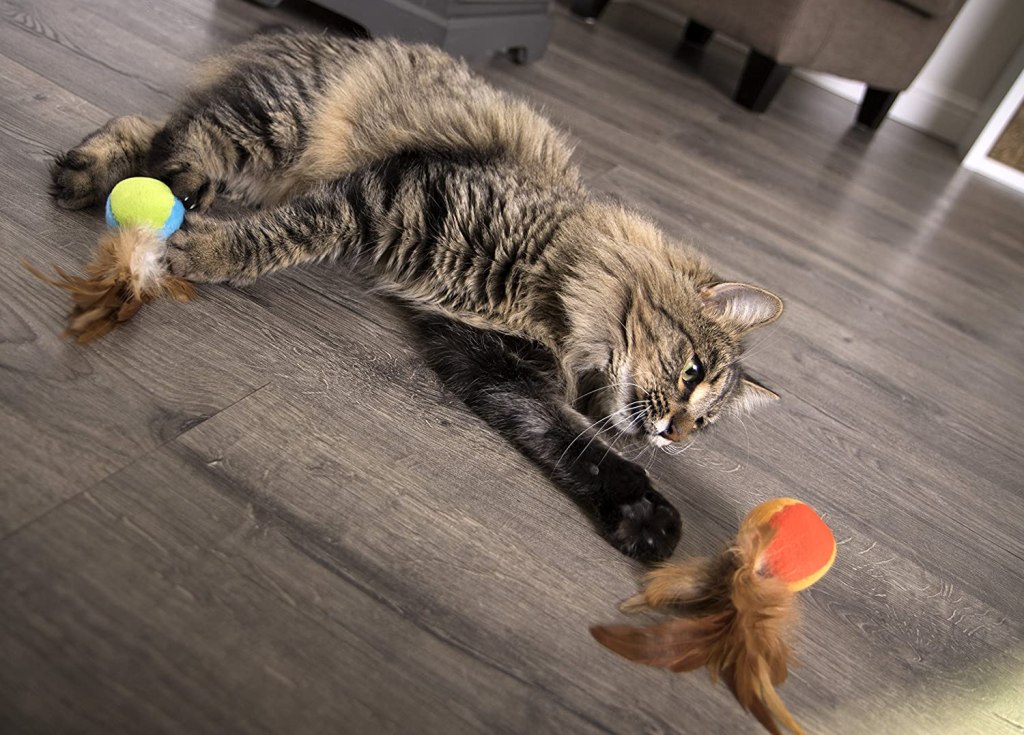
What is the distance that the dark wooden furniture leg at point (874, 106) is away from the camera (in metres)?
4.10

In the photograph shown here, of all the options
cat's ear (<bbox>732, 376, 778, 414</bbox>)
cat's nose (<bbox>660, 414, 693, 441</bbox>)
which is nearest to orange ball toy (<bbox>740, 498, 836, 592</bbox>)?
cat's nose (<bbox>660, 414, 693, 441</bbox>)

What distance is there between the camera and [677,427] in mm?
1374

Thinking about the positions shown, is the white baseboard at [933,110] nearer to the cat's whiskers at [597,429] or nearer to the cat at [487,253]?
the cat at [487,253]

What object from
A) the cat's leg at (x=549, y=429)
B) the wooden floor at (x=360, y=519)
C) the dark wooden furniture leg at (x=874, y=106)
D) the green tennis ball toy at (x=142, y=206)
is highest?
the dark wooden furniture leg at (x=874, y=106)

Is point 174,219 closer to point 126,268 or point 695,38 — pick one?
point 126,268

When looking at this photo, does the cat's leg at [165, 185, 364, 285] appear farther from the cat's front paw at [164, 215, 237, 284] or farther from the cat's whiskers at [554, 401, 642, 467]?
the cat's whiskers at [554, 401, 642, 467]

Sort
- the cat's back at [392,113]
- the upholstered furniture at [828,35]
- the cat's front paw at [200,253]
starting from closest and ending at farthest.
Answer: the cat's front paw at [200,253]
the cat's back at [392,113]
the upholstered furniture at [828,35]

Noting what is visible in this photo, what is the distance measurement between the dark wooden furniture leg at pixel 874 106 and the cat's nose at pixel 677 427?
350cm

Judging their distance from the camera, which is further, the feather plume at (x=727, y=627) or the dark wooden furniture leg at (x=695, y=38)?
the dark wooden furniture leg at (x=695, y=38)

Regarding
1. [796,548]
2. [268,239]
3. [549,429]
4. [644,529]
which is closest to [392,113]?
[268,239]

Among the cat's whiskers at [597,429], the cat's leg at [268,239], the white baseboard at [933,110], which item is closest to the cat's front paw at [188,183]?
the cat's leg at [268,239]

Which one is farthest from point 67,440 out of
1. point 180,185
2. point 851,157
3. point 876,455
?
point 851,157

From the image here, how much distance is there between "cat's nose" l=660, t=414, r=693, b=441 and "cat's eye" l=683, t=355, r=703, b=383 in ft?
0.22

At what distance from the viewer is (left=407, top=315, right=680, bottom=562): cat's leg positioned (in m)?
1.24
